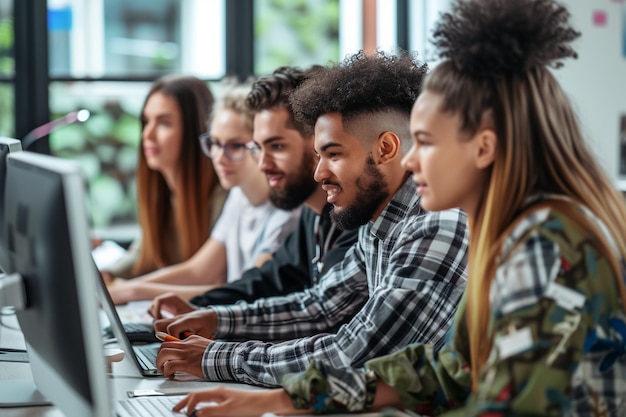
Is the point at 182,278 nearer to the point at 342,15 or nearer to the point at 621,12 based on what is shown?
the point at 342,15

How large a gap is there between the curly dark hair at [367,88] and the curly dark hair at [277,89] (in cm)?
55

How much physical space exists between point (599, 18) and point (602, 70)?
24cm

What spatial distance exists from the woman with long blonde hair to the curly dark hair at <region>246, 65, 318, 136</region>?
1.11m

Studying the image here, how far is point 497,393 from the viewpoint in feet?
3.52

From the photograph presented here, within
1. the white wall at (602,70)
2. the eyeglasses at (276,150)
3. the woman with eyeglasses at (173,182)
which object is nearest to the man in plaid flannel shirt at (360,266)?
the eyeglasses at (276,150)

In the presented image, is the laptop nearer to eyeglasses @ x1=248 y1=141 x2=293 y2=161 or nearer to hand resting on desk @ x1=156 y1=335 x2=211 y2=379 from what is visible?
hand resting on desk @ x1=156 y1=335 x2=211 y2=379

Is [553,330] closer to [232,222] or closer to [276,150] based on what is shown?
[276,150]

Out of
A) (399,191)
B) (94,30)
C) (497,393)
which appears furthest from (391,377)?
(94,30)

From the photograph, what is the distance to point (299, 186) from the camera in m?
2.41

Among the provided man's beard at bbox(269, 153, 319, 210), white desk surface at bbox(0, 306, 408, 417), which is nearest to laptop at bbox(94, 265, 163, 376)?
white desk surface at bbox(0, 306, 408, 417)

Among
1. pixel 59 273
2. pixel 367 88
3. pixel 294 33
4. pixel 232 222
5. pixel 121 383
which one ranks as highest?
pixel 294 33

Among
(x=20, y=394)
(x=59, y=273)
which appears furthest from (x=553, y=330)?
(x=20, y=394)

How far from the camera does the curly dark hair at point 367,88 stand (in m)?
1.75

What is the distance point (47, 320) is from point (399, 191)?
69 cm
